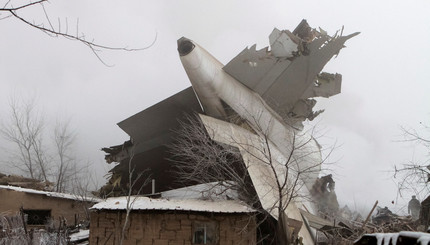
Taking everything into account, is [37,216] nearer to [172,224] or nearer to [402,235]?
[172,224]

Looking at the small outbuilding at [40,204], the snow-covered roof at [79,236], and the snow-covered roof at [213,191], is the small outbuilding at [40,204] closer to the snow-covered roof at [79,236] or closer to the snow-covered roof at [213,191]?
the snow-covered roof at [79,236]

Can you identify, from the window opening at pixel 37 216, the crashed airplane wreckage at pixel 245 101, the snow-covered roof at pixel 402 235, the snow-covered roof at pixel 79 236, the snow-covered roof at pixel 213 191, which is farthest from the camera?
the window opening at pixel 37 216

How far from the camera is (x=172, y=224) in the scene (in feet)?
41.4

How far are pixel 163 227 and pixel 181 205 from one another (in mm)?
899

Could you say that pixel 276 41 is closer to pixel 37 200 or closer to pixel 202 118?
pixel 202 118

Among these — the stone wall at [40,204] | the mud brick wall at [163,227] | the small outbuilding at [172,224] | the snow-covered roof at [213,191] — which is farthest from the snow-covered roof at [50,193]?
the small outbuilding at [172,224]

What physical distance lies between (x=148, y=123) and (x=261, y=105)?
518 centimetres

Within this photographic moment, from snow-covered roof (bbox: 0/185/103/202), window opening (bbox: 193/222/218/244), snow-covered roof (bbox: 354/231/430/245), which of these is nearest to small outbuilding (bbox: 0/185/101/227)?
snow-covered roof (bbox: 0/185/103/202)

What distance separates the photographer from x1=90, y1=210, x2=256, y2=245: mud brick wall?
1252cm

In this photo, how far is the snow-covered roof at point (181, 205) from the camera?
491 inches

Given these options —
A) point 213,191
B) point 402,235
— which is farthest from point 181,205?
point 402,235

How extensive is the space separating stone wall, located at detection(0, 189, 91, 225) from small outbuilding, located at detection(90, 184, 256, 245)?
7.89 metres

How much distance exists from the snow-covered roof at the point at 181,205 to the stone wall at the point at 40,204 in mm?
8039

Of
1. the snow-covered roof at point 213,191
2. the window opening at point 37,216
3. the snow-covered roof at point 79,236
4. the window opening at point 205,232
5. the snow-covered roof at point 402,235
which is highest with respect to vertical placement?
the snow-covered roof at point 213,191
